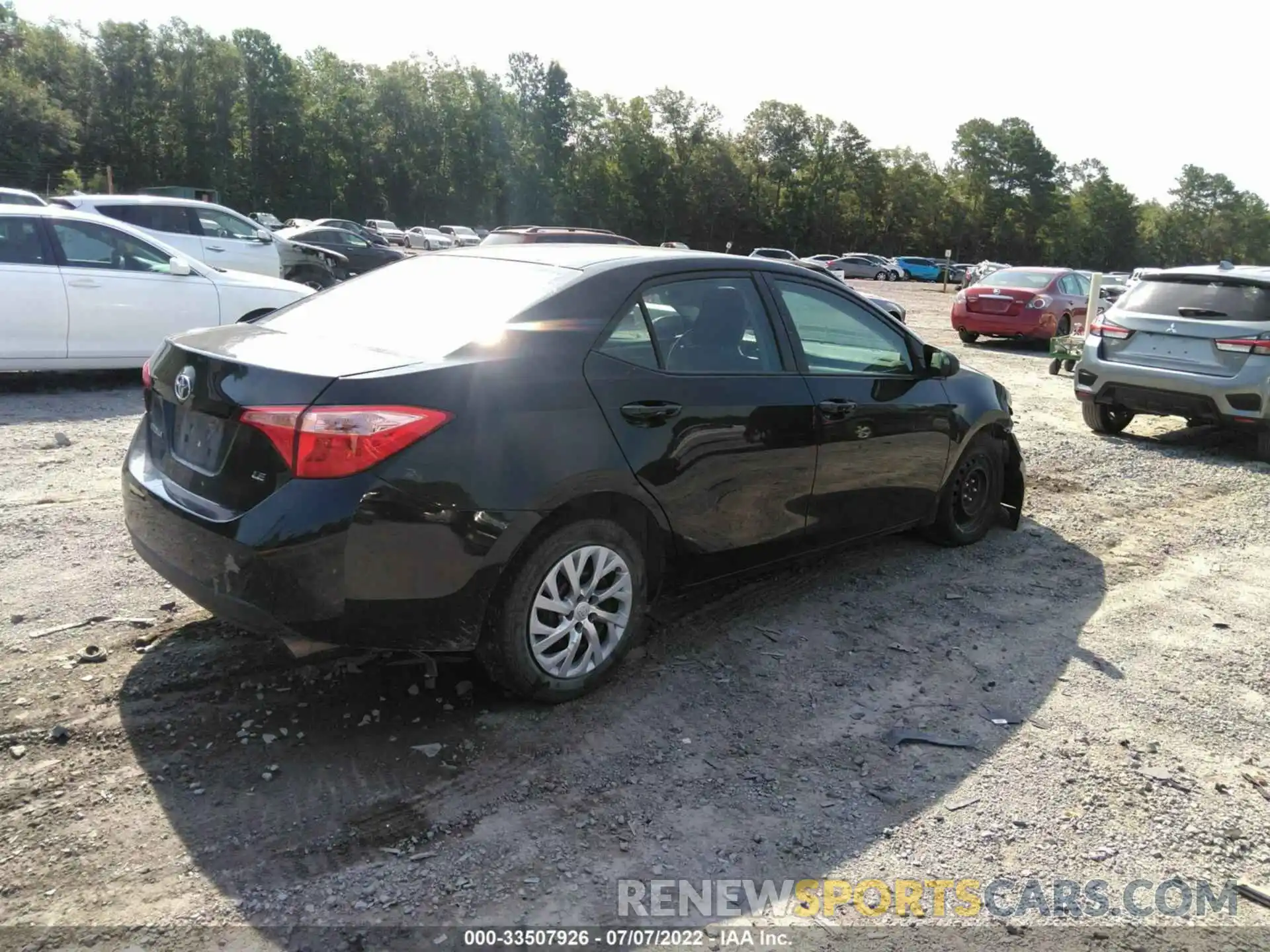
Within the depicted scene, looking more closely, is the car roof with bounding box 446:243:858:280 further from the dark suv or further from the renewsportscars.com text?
the dark suv

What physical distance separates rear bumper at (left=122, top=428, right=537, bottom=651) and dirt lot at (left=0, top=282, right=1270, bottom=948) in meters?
0.47

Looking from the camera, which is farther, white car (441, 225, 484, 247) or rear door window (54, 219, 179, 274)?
white car (441, 225, 484, 247)

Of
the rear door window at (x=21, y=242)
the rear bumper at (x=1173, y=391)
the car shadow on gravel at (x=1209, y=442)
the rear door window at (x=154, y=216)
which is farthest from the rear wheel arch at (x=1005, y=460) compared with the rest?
the rear door window at (x=154, y=216)

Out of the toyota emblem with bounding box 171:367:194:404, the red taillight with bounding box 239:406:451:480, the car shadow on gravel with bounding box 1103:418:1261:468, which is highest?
the toyota emblem with bounding box 171:367:194:404

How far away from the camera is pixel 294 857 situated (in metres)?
2.70

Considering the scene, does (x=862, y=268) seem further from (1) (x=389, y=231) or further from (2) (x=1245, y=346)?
(2) (x=1245, y=346)

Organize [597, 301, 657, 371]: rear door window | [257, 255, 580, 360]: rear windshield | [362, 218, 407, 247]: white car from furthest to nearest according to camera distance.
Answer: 1. [362, 218, 407, 247]: white car
2. [597, 301, 657, 371]: rear door window
3. [257, 255, 580, 360]: rear windshield

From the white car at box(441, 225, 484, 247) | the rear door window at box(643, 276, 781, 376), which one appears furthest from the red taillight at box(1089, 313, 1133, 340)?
the white car at box(441, 225, 484, 247)

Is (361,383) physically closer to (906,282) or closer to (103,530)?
(103,530)

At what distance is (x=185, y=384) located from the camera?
133 inches

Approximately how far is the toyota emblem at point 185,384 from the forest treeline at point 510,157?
50.1 metres

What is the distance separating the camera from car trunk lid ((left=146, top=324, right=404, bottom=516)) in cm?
305

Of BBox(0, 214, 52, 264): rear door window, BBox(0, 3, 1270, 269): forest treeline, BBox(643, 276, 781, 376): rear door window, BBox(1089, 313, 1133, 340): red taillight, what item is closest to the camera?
BBox(643, 276, 781, 376): rear door window

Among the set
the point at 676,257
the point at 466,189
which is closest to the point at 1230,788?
the point at 676,257
